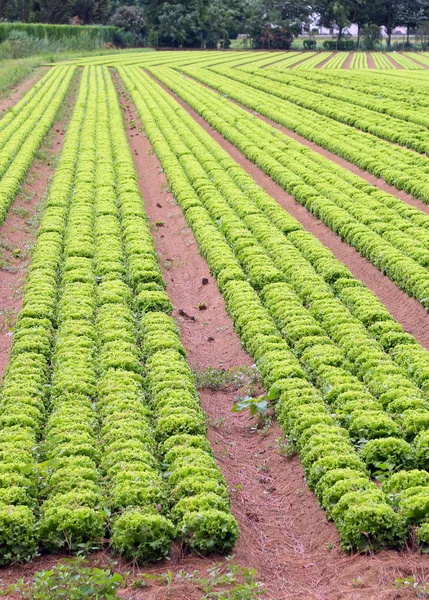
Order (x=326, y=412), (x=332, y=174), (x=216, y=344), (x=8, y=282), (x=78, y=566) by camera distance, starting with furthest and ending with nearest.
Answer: (x=332, y=174)
(x=8, y=282)
(x=216, y=344)
(x=326, y=412)
(x=78, y=566)

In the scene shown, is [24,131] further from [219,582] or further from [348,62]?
[348,62]

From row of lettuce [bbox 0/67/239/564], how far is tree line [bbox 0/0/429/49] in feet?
314

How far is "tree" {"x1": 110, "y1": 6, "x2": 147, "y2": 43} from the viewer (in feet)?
377

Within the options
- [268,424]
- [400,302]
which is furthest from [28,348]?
[400,302]

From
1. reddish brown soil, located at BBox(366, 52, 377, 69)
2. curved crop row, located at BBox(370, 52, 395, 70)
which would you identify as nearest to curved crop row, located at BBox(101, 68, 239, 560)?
curved crop row, located at BBox(370, 52, 395, 70)

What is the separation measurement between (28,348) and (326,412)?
5.79 m

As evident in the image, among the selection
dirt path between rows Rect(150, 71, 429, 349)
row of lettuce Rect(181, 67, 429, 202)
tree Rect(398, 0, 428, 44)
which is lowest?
dirt path between rows Rect(150, 71, 429, 349)

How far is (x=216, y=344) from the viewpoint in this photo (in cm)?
1694

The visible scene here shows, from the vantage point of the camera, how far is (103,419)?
12.3 metres

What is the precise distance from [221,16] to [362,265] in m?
100

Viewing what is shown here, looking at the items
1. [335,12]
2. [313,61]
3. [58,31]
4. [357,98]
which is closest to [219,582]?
[357,98]

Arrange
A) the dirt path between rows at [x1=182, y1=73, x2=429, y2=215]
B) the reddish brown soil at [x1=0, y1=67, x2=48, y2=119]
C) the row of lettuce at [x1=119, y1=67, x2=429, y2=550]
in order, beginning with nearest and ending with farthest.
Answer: the row of lettuce at [x1=119, y1=67, x2=429, y2=550], the dirt path between rows at [x1=182, y1=73, x2=429, y2=215], the reddish brown soil at [x1=0, y1=67, x2=48, y2=119]

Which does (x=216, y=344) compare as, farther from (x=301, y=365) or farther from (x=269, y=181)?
(x=269, y=181)

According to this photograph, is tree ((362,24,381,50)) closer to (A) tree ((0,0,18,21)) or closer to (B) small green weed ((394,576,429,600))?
(A) tree ((0,0,18,21))
